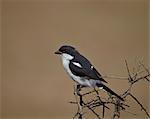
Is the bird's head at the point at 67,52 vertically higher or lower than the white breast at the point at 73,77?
higher

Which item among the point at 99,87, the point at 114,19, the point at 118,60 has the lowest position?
the point at 99,87

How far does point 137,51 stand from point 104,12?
375 millimetres

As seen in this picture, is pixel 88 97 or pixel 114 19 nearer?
pixel 88 97

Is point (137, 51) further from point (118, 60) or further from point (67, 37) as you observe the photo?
point (67, 37)

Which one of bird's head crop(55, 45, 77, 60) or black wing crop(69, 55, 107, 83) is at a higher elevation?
bird's head crop(55, 45, 77, 60)

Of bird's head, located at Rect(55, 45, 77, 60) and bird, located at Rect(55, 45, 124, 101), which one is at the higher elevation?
bird's head, located at Rect(55, 45, 77, 60)

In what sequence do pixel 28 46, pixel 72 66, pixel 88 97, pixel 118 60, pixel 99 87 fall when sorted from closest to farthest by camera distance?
pixel 99 87, pixel 72 66, pixel 88 97, pixel 118 60, pixel 28 46

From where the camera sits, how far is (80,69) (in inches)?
61.2

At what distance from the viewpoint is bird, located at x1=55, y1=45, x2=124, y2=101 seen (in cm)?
148

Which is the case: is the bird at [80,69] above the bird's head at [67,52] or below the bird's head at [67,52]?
below

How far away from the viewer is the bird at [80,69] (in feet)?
4.86

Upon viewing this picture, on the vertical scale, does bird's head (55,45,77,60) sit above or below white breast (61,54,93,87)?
above

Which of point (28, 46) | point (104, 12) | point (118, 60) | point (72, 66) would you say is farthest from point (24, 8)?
point (72, 66)

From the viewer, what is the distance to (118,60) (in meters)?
3.90
